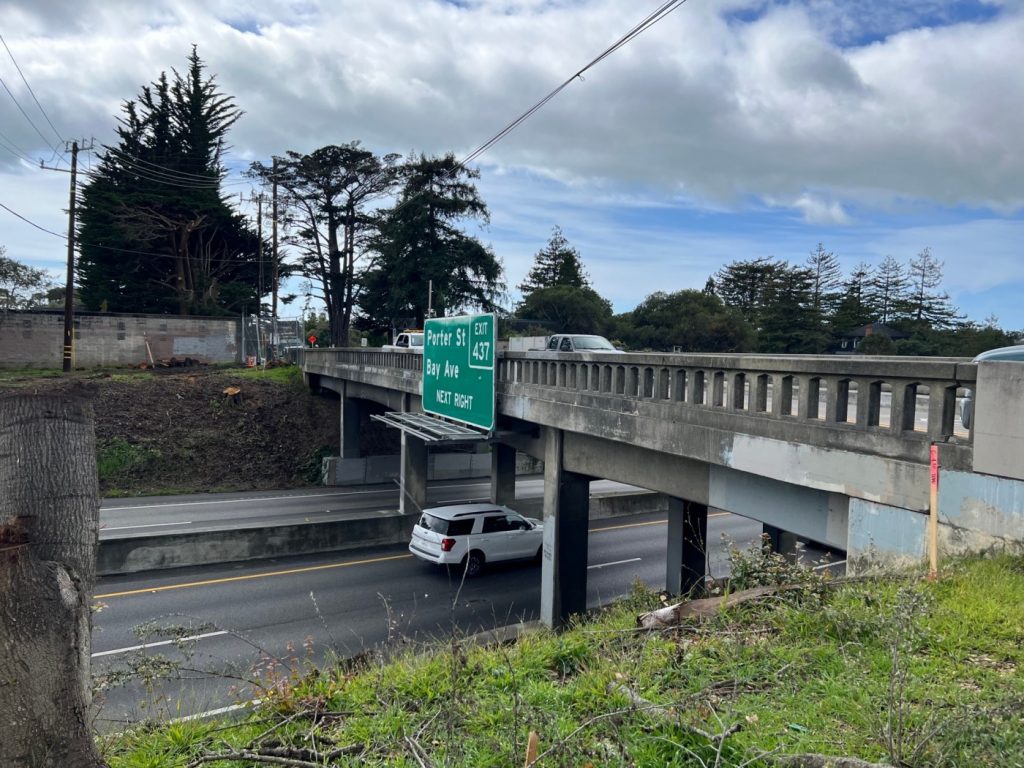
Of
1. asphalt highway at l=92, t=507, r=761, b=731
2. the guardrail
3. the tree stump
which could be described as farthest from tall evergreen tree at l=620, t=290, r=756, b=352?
the tree stump

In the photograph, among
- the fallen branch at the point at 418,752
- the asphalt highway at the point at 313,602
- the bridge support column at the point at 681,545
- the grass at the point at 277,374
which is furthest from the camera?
the grass at the point at 277,374

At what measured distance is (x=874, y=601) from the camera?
4.96 metres

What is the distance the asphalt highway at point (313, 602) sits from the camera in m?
11.3

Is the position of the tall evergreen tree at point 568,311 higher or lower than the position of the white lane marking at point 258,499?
higher

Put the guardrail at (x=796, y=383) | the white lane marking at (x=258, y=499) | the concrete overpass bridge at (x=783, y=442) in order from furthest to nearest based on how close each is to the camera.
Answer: the white lane marking at (x=258, y=499), the guardrail at (x=796, y=383), the concrete overpass bridge at (x=783, y=442)

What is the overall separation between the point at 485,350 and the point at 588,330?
44.4m

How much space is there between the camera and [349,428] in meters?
30.2

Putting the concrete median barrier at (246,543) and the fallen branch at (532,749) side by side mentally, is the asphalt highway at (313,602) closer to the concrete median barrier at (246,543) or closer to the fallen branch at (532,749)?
the concrete median barrier at (246,543)

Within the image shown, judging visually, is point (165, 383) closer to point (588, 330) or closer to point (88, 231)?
point (88, 231)

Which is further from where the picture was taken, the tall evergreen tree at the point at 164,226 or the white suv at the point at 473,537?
the tall evergreen tree at the point at 164,226

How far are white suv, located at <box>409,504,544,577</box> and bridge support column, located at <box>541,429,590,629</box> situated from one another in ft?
11.7

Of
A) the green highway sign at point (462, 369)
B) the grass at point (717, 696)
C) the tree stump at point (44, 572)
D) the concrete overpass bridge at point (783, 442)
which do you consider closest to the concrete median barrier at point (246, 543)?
the green highway sign at point (462, 369)

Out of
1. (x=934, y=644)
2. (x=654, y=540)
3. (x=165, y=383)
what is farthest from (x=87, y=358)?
(x=934, y=644)

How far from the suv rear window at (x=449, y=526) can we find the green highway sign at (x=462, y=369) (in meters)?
2.71
